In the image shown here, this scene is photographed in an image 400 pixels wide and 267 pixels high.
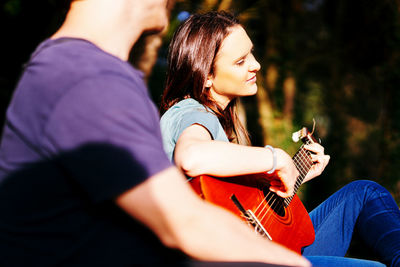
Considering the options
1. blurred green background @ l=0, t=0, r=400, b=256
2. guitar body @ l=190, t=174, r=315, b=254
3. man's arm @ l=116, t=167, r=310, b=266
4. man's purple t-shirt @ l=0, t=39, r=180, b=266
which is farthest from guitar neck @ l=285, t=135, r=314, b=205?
blurred green background @ l=0, t=0, r=400, b=256

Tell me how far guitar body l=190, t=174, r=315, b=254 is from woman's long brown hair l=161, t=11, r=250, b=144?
52 centimetres

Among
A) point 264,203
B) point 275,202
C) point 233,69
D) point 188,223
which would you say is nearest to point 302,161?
point 275,202

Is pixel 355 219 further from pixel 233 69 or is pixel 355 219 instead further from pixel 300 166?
pixel 233 69

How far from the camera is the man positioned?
872 millimetres

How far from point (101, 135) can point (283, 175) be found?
1.05 metres

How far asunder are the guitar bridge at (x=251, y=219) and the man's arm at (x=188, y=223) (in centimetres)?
59

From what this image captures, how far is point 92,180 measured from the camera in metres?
0.87

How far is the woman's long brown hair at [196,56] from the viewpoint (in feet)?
6.73

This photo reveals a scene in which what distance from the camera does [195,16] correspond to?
2.17 m

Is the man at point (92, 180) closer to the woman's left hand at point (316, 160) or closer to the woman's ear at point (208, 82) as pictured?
the woman's ear at point (208, 82)

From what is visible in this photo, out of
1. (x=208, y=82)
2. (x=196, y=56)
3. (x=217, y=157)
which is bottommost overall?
(x=217, y=157)

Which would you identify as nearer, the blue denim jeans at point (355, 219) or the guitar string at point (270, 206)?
the guitar string at point (270, 206)

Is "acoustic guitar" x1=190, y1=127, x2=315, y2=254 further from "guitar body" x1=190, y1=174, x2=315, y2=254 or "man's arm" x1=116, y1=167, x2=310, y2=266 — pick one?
"man's arm" x1=116, y1=167, x2=310, y2=266

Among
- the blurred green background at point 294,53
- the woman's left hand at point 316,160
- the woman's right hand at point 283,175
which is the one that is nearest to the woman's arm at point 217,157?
the woman's right hand at point 283,175
